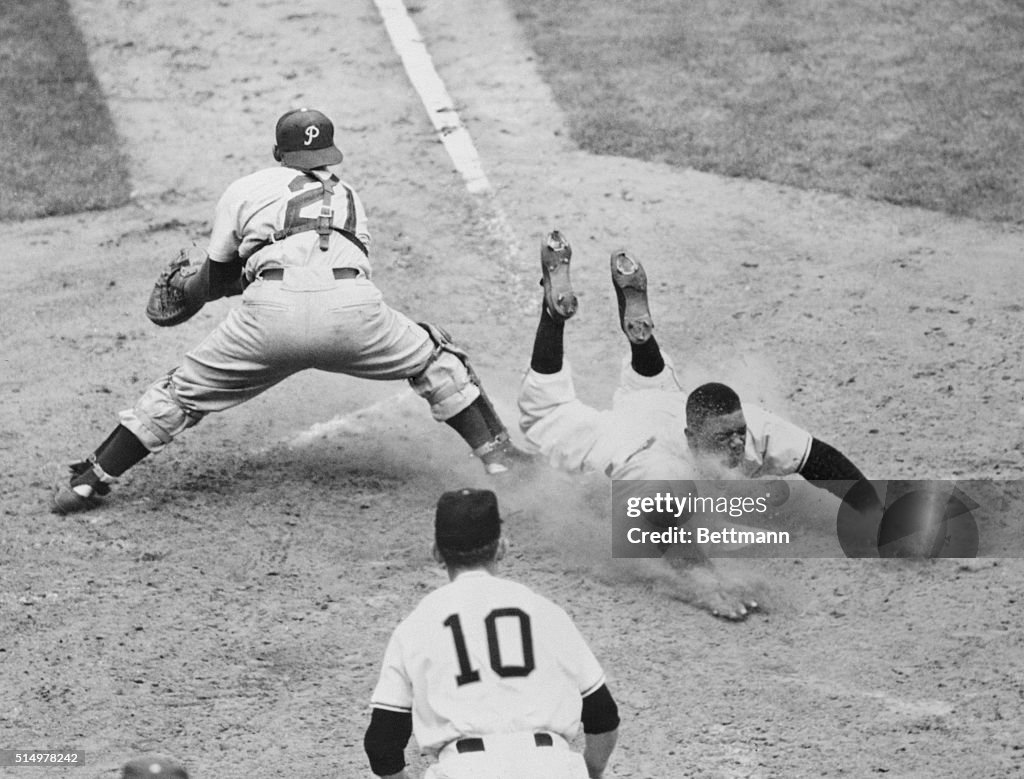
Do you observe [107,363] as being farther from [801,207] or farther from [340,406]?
[801,207]

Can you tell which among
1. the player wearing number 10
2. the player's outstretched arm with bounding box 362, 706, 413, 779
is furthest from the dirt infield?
the player wearing number 10

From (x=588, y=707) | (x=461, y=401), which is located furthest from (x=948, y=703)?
(x=461, y=401)

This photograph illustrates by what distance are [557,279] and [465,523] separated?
3.01 m

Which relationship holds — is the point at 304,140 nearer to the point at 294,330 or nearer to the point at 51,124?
the point at 294,330

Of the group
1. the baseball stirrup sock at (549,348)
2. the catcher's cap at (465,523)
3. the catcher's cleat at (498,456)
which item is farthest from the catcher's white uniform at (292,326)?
the catcher's cap at (465,523)

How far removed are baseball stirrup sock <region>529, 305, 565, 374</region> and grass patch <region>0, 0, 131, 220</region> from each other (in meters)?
4.36

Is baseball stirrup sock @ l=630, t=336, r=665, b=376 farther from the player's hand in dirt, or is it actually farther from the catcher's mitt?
the catcher's mitt

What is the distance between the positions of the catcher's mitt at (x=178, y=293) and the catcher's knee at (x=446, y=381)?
1164mm

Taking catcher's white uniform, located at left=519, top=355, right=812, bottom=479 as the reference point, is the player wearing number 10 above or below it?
above

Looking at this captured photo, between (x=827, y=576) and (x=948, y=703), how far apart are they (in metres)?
0.98

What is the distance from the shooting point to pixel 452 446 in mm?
7715

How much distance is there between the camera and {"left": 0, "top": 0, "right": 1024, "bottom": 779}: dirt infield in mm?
5621

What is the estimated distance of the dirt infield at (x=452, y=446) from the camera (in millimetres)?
5621

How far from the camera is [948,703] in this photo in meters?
5.58
